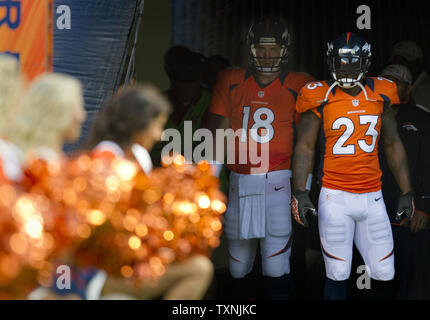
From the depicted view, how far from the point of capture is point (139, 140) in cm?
293

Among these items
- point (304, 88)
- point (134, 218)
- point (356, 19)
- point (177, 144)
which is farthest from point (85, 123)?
point (356, 19)

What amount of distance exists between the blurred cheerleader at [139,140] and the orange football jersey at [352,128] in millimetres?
1462

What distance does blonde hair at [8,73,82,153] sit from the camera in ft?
8.96

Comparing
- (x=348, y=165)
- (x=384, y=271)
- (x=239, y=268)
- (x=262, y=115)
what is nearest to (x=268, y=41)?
(x=262, y=115)

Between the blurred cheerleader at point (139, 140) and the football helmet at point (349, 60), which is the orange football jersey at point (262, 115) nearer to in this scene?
the football helmet at point (349, 60)

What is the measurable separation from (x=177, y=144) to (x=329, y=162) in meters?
0.98

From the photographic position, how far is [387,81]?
4.23 meters

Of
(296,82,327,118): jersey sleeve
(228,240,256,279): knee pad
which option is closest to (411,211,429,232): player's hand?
(296,82,327,118): jersey sleeve

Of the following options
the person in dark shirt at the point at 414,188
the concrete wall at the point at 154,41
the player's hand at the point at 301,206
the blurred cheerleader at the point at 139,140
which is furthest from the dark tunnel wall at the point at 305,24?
the blurred cheerleader at the point at 139,140

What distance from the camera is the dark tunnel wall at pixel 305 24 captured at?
5051 mm

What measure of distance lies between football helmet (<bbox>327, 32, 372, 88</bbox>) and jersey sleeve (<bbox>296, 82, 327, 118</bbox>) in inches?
4.3

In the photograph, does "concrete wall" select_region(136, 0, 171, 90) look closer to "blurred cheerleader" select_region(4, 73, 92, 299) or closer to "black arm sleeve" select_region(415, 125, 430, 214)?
"black arm sleeve" select_region(415, 125, 430, 214)

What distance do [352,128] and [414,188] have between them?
0.67 metres
